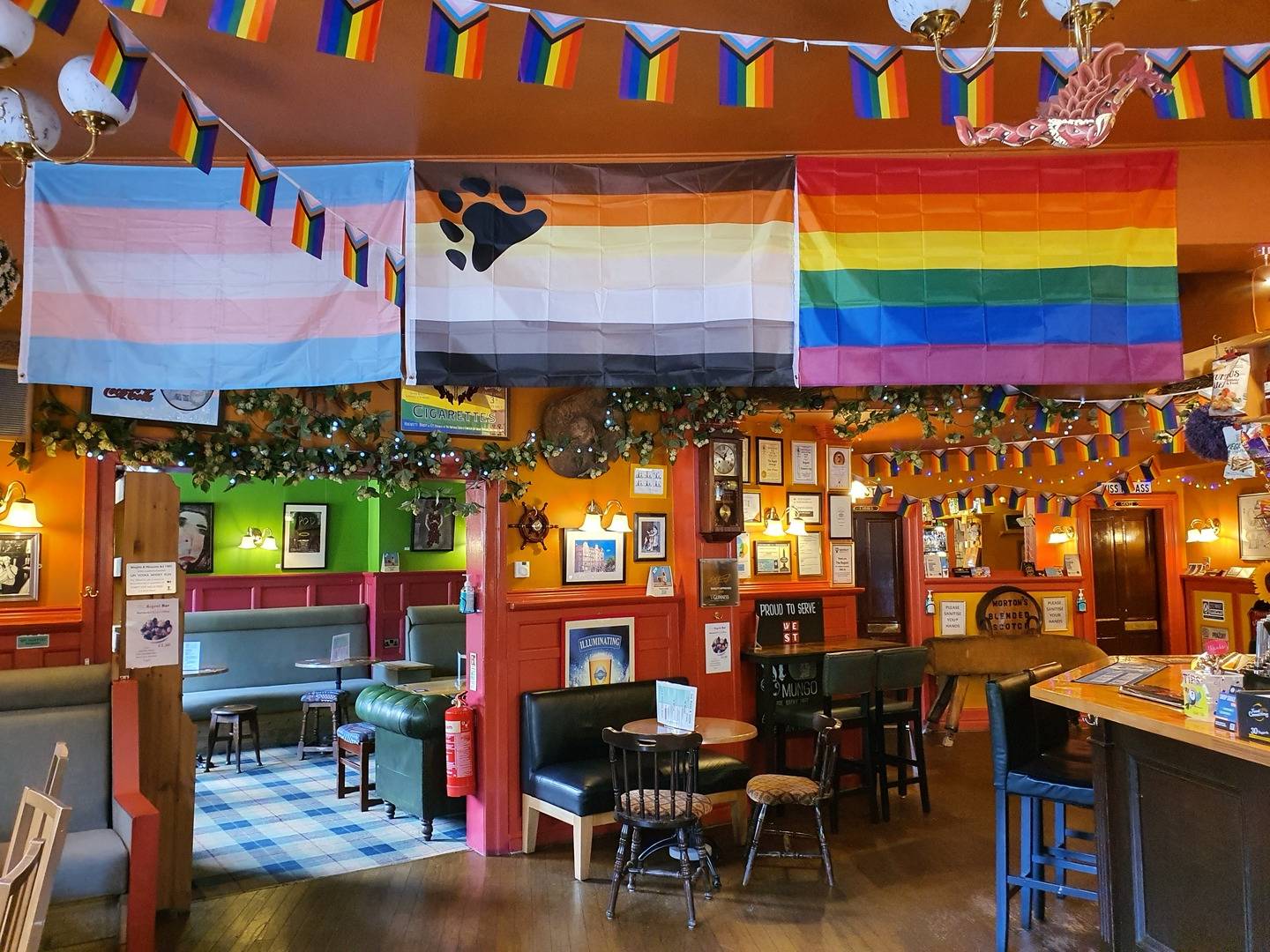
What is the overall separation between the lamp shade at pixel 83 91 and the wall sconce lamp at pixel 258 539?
8.22 metres

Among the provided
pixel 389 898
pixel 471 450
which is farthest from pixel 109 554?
pixel 389 898

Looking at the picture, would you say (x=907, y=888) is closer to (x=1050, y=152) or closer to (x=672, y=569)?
(x=672, y=569)

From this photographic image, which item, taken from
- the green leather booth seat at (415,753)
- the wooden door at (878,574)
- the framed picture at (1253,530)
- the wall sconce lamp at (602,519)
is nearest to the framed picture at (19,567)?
the green leather booth seat at (415,753)

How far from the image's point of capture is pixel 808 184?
474 centimetres

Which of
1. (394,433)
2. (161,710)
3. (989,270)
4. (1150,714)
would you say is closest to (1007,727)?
(1150,714)

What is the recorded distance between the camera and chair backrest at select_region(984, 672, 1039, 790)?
13.5 feet

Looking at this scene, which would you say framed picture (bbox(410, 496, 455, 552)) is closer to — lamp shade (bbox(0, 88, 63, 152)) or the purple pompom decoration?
lamp shade (bbox(0, 88, 63, 152))

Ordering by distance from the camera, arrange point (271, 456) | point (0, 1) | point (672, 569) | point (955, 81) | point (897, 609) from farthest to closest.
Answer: point (897, 609)
point (672, 569)
point (271, 456)
point (955, 81)
point (0, 1)

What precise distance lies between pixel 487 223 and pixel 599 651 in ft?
9.22

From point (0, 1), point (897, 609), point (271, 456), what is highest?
point (0, 1)

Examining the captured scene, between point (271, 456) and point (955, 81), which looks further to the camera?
point (271, 456)

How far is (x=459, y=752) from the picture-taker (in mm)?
5621

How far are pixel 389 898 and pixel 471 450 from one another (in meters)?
2.50

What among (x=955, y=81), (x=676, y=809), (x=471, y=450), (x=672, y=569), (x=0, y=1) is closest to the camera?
(x=0, y=1)
